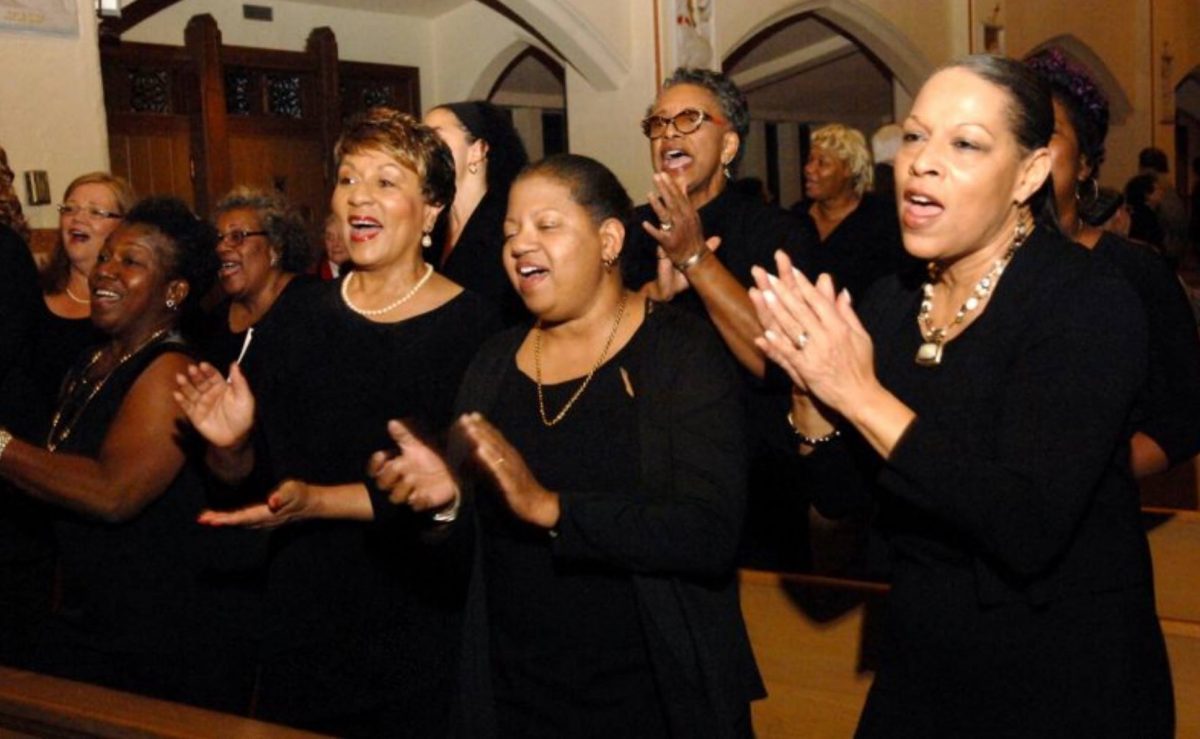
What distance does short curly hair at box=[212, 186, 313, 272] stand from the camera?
13.3 ft

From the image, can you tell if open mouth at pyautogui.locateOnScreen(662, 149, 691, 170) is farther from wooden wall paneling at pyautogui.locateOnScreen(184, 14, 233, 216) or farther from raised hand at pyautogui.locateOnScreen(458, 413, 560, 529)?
wooden wall paneling at pyautogui.locateOnScreen(184, 14, 233, 216)

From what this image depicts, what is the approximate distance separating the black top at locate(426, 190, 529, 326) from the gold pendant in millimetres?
1242

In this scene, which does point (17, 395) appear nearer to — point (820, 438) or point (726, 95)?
point (726, 95)

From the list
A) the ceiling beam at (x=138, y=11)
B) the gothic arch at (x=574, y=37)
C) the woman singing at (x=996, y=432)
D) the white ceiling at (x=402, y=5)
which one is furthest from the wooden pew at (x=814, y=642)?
the white ceiling at (x=402, y=5)

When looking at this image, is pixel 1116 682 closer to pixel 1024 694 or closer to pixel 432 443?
pixel 1024 694

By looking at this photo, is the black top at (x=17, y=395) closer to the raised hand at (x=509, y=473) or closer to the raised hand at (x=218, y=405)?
the raised hand at (x=218, y=405)

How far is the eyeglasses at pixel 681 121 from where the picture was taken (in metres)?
3.00

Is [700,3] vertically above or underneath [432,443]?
above

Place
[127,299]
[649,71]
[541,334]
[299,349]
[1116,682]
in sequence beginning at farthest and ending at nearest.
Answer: [649,71] < [127,299] < [299,349] < [541,334] < [1116,682]

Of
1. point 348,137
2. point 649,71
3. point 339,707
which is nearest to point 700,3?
point 649,71

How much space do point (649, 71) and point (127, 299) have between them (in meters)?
6.21

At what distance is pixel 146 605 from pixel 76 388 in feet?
1.82

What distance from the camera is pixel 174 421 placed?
254 cm

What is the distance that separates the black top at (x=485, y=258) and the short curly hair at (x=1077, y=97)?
118 cm
